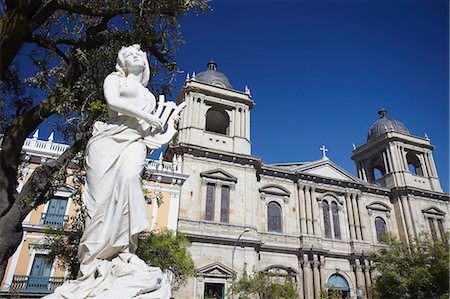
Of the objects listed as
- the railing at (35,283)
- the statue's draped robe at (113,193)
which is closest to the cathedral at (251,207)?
the railing at (35,283)

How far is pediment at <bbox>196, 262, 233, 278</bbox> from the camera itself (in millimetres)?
17484

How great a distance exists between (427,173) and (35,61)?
30274 mm

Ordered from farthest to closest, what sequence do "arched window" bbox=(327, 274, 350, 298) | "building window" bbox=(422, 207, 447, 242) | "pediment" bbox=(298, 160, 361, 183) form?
1. "building window" bbox=(422, 207, 447, 242)
2. "pediment" bbox=(298, 160, 361, 183)
3. "arched window" bbox=(327, 274, 350, 298)

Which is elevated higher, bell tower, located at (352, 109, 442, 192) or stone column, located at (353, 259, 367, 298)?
bell tower, located at (352, 109, 442, 192)

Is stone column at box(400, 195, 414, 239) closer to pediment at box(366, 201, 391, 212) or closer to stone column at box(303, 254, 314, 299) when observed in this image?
pediment at box(366, 201, 391, 212)

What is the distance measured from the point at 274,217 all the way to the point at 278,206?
0.88 m

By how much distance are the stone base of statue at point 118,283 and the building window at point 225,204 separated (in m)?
17.2

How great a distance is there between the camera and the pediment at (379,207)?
82.6 feet

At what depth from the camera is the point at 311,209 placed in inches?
903

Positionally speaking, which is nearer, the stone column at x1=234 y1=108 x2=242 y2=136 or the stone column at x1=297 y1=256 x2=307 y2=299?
the stone column at x1=297 y1=256 x2=307 y2=299

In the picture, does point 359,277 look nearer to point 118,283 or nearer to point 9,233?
point 9,233

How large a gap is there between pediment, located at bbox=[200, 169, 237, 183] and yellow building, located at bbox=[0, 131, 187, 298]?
1784mm

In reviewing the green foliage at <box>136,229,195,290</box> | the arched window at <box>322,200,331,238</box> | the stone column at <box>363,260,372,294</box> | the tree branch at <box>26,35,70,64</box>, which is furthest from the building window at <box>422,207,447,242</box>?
the tree branch at <box>26,35,70,64</box>

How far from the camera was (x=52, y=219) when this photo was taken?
1566 cm
